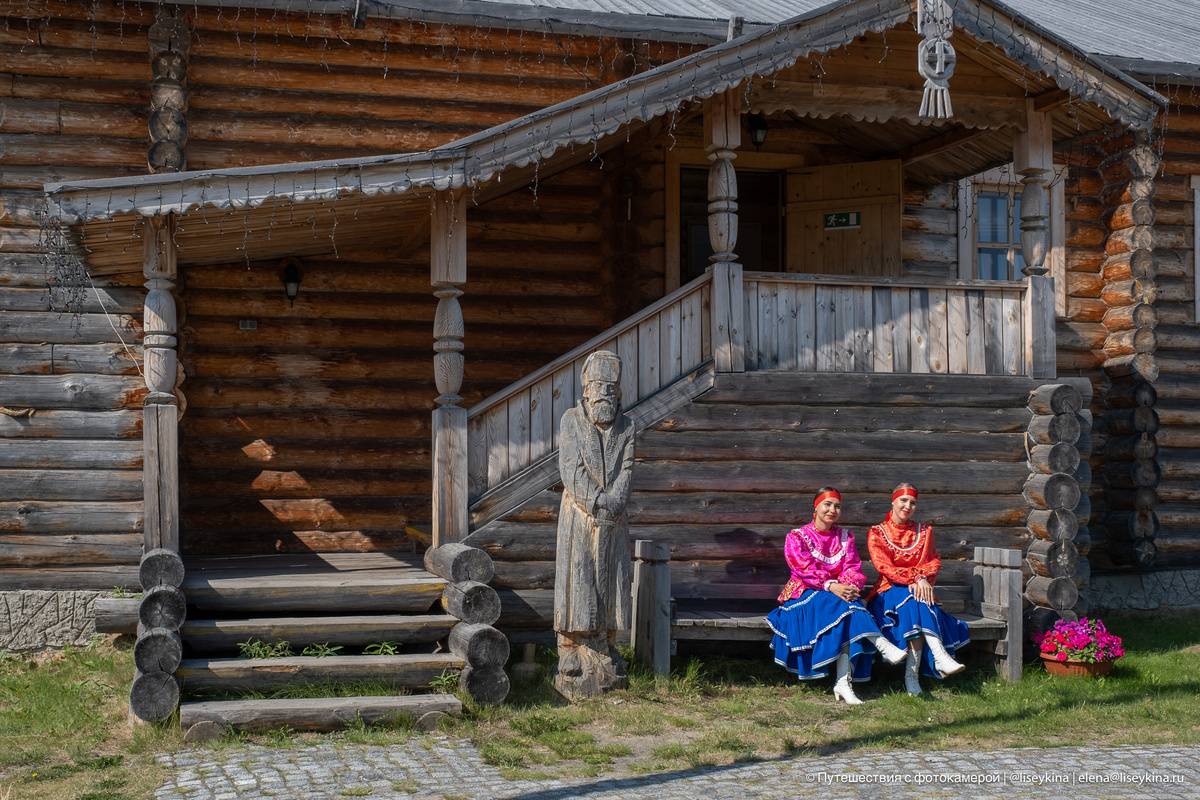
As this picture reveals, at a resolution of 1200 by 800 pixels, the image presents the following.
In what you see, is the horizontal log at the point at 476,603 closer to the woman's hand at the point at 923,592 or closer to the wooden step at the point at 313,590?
the wooden step at the point at 313,590

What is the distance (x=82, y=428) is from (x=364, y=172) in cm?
385

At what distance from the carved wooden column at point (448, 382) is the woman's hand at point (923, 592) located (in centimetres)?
315

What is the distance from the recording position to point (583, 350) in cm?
845

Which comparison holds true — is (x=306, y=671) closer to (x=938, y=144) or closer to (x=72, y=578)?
(x=72, y=578)

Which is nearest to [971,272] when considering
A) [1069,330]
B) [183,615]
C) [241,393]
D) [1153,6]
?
[1069,330]

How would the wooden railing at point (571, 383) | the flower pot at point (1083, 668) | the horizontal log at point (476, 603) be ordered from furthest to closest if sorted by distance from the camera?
the flower pot at point (1083, 668) → the wooden railing at point (571, 383) → the horizontal log at point (476, 603)

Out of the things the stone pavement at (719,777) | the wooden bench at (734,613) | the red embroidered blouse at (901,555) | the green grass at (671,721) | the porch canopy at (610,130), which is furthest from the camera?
the red embroidered blouse at (901,555)

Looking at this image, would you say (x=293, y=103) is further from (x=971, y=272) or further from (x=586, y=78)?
(x=971, y=272)

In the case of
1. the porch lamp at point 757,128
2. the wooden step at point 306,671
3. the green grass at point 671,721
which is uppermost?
the porch lamp at point 757,128

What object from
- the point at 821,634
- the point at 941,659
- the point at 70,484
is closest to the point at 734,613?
the point at 821,634

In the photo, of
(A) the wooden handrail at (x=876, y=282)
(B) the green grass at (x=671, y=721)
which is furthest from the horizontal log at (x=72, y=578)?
(A) the wooden handrail at (x=876, y=282)

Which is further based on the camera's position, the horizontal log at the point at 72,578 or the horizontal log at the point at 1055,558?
the horizontal log at the point at 72,578

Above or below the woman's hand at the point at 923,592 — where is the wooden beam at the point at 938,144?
above

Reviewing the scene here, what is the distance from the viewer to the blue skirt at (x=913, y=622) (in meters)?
7.84
